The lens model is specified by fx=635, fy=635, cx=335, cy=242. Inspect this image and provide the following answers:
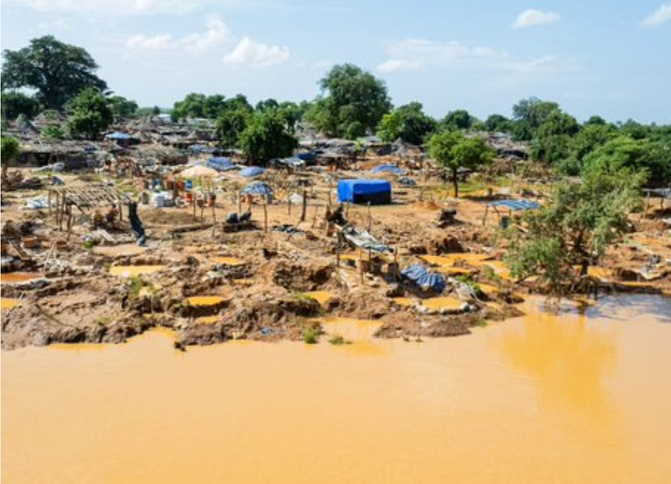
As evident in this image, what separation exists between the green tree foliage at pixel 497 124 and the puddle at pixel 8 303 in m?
93.5

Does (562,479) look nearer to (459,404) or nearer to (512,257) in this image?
(459,404)

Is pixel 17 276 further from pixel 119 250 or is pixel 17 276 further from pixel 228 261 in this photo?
pixel 228 261

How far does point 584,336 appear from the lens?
15.9 meters

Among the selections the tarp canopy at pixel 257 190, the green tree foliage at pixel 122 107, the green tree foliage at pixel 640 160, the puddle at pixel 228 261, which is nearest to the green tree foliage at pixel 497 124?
the green tree foliage at pixel 122 107

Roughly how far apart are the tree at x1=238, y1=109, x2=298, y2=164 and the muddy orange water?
1164 inches

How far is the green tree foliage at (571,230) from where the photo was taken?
1702 centimetres

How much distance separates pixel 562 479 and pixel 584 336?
6.90m

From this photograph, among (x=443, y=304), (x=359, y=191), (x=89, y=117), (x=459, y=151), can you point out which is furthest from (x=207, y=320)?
A: (x=89, y=117)

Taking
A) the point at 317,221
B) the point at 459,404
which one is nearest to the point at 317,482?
the point at 459,404

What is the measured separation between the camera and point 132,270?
62.9ft

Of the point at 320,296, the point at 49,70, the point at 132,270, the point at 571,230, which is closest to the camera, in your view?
the point at 320,296

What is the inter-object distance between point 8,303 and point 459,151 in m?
23.6

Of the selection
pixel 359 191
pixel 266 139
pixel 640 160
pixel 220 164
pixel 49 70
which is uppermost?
pixel 49 70

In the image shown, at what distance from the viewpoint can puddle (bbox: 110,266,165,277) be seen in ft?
61.2
